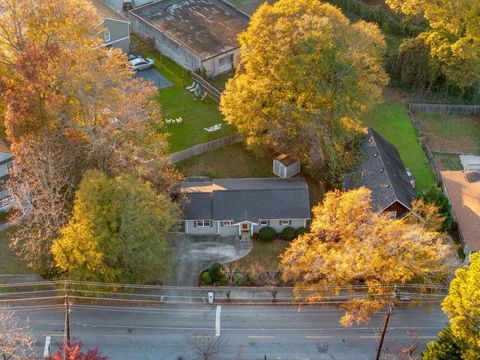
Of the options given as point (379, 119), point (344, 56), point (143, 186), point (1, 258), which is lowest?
point (1, 258)

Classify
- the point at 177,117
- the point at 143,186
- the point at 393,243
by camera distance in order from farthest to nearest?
1. the point at 177,117
2. the point at 143,186
3. the point at 393,243

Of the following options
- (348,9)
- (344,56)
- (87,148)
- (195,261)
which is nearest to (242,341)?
(195,261)

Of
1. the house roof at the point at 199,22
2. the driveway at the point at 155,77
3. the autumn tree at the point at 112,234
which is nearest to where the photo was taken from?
the autumn tree at the point at 112,234

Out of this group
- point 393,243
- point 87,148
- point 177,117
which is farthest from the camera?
point 177,117

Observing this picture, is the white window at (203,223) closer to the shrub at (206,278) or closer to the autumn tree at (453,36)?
the shrub at (206,278)

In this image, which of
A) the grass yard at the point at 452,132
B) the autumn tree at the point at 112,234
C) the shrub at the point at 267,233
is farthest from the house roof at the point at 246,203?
the grass yard at the point at 452,132

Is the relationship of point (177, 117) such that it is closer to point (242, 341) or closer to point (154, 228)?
point (154, 228)
